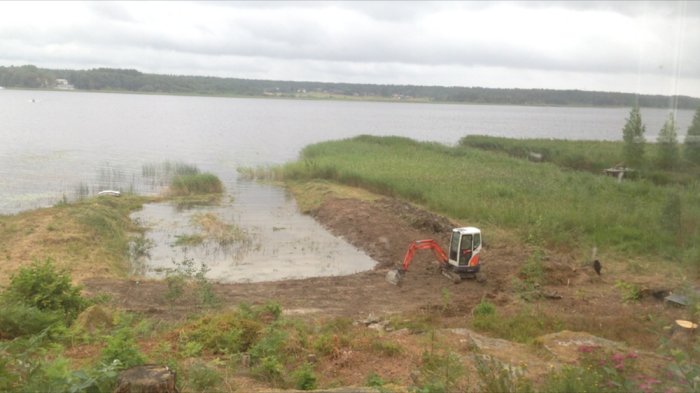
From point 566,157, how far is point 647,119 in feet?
92.8

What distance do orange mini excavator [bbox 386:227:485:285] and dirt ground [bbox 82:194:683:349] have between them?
0.24 m

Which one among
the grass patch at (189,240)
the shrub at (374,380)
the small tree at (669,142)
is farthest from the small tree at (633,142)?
the shrub at (374,380)

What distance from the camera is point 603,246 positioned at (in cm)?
1995

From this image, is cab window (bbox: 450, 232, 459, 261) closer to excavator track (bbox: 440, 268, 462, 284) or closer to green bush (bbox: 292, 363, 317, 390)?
excavator track (bbox: 440, 268, 462, 284)

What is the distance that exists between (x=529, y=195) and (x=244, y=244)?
39.5ft

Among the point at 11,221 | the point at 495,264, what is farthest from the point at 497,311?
the point at 11,221

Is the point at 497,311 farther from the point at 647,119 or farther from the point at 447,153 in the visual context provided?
the point at 447,153

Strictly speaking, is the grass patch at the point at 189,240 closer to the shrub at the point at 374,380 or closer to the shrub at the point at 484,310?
the shrub at the point at 484,310

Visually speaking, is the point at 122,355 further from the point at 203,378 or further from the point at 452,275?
the point at 452,275

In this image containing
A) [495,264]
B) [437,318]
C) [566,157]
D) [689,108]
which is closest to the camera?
[689,108]

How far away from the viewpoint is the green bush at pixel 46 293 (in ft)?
39.0

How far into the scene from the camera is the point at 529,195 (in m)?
27.6

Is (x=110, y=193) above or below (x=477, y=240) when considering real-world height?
below

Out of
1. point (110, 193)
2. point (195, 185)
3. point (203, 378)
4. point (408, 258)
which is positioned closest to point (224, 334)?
point (203, 378)
